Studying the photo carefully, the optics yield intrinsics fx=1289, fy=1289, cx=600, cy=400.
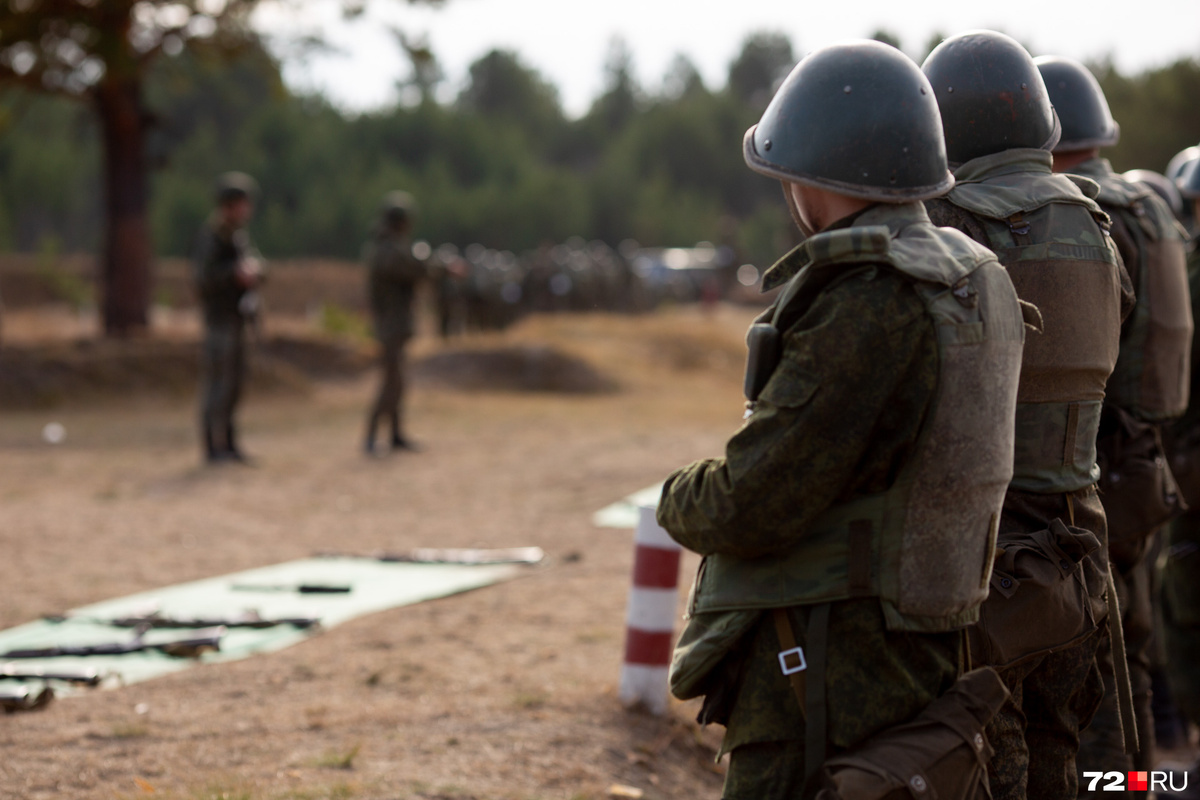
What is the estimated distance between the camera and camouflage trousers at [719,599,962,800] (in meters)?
2.14

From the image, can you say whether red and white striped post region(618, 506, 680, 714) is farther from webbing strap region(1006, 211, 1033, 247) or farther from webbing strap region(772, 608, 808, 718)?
webbing strap region(772, 608, 808, 718)

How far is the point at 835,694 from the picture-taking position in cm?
214

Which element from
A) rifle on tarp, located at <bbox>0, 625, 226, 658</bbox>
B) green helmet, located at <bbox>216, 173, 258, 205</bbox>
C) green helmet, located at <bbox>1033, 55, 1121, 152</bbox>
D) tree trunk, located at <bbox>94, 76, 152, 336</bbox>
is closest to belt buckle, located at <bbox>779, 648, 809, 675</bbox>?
green helmet, located at <bbox>1033, 55, 1121, 152</bbox>

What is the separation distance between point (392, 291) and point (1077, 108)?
9048 millimetres

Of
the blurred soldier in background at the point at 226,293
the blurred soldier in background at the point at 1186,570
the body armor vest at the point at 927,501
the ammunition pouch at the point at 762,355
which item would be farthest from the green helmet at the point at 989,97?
the blurred soldier in background at the point at 226,293

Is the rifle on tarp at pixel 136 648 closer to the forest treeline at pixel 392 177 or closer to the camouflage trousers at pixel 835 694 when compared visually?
the camouflage trousers at pixel 835 694

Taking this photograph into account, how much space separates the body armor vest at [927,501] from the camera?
7.03 ft

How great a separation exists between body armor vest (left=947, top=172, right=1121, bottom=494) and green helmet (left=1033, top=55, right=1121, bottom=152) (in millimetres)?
752

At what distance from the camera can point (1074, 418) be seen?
2781 mm

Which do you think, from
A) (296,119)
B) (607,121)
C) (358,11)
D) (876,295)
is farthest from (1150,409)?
(607,121)

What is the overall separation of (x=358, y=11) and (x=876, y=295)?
18.6m

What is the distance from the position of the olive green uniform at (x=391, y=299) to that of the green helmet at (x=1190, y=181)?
781cm

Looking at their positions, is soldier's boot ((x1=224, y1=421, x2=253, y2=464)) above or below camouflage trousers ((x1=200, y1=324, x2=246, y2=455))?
below

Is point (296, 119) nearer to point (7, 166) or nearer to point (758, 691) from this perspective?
point (7, 166)
